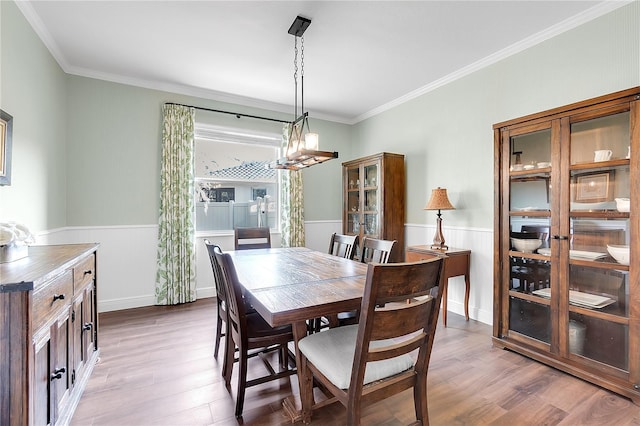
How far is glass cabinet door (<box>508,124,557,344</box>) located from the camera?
2.26m

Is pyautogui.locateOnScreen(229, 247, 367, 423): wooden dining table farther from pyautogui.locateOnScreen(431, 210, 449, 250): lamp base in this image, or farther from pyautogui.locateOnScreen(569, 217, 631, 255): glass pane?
pyautogui.locateOnScreen(569, 217, 631, 255): glass pane

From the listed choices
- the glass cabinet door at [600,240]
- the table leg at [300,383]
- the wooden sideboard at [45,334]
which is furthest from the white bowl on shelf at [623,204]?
the wooden sideboard at [45,334]

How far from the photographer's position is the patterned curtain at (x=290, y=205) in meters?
4.33

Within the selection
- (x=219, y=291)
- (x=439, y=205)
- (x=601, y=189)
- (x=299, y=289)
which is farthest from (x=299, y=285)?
(x=601, y=189)

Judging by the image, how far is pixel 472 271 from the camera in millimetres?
3182

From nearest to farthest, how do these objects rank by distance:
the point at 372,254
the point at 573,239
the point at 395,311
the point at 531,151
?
the point at 395,311, the point at 573,239, the point at 531,151, the point at 372,254

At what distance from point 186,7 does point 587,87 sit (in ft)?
10.5

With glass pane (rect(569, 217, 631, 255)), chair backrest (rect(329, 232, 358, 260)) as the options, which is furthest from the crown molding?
chair backrest (rect(329, 232, 358, 260))

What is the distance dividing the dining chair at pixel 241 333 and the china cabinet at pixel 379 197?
2.16 meters

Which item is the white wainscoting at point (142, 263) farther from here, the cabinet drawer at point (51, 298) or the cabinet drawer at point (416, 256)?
the cabinet drawer at point (51, 298)

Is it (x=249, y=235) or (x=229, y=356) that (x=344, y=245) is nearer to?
(x=249, y=235)

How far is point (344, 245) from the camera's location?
2.98 metres

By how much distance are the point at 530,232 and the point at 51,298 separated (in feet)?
10.3

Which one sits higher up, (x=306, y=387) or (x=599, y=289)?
(x=599, y=289)
